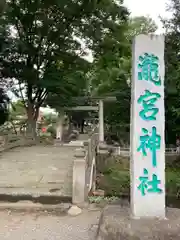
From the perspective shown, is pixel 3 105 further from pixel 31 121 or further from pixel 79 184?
pixel 79 184

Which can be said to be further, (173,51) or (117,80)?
(117,80)

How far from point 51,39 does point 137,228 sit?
1330cm

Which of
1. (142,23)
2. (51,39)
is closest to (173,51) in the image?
(51,39)

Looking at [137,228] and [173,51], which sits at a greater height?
[173,51]

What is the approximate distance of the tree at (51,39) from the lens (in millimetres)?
14336

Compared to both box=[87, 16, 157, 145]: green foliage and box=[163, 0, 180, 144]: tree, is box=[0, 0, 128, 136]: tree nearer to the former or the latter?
box=[87, 16, 157, 145]: green foliage

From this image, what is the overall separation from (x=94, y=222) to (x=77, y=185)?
1.01 meters

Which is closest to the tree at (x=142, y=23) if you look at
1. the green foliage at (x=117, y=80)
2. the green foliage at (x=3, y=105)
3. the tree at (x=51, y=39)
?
the green foliage at (x=117, y=80)

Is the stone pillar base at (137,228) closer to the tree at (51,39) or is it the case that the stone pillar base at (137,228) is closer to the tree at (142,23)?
the tree at (51,39)

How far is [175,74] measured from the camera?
1165cm

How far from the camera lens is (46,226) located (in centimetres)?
451

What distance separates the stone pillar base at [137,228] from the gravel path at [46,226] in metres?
0.63

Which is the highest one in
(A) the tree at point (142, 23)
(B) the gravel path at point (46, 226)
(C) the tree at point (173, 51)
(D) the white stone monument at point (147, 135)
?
(A) the tree at point (142, 23)

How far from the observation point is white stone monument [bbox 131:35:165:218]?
3.75 m
